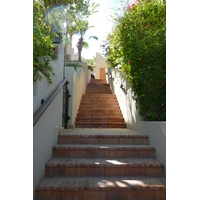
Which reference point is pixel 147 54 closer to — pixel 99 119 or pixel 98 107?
pixel 99 119

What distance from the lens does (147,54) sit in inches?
143

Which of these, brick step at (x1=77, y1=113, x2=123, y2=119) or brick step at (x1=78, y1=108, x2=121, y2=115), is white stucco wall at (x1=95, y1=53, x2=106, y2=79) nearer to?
brick step at (x1=78, y1=108, x2=121, y2=115)

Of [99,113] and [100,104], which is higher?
[100,104]

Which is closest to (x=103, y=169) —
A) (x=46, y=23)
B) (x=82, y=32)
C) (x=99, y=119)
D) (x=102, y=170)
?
(x=102, y=170)

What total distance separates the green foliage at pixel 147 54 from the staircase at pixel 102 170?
662mm

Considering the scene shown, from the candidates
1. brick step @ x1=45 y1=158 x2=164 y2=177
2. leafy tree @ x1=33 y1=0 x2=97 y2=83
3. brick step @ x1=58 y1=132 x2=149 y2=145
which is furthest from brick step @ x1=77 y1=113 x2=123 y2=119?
brick step @ x1=45 y1=158 x2=164 y2=177

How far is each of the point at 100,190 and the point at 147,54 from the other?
96.8 inches

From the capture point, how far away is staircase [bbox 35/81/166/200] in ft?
8.29

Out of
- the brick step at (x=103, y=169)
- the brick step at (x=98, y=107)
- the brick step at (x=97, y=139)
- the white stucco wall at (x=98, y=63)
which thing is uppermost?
the white stucco wall at (x=98, y=63)

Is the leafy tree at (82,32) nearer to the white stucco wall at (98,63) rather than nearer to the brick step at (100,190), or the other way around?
the white stucco wall at (98,63)

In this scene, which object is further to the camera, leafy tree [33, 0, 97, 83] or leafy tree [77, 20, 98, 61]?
leafy tree [77, 20, 98, 61]

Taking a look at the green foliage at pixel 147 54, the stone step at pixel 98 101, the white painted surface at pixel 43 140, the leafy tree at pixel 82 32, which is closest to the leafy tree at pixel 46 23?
the leafy tree at pixel 82 32

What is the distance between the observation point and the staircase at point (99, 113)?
218 inches
